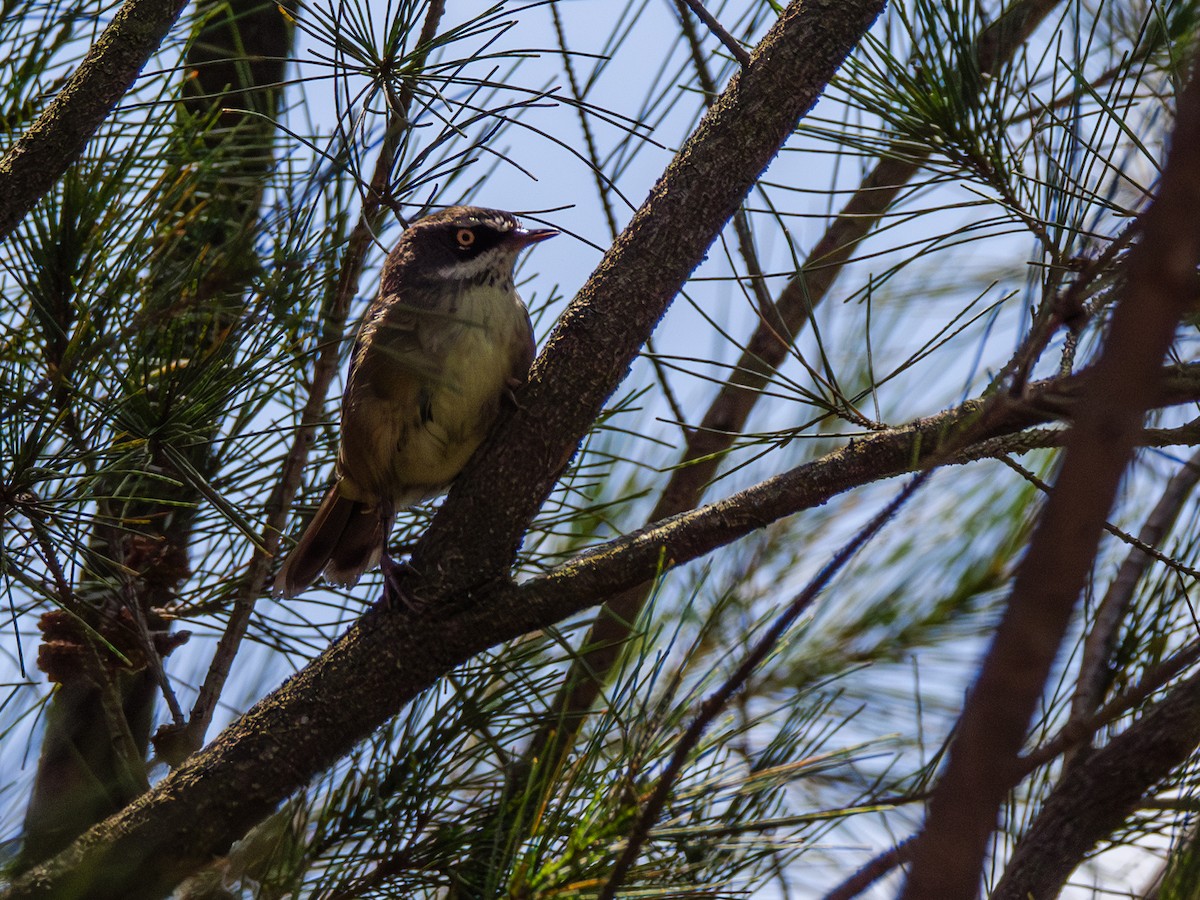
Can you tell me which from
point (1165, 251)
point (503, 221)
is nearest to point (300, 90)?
point (503, 221)

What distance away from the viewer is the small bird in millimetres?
3139

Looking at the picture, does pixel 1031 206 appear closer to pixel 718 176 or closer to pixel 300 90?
pixel 718 176

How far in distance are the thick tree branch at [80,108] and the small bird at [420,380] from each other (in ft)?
2.88

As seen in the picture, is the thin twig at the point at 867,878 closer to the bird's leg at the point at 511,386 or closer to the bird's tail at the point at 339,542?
the bird's leg at the point at 511,386

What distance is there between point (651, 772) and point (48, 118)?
174 centimetres

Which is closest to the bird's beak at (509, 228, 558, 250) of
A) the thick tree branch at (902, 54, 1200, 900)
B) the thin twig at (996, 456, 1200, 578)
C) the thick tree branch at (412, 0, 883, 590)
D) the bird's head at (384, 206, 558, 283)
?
the bird's head at (384, 206, 558, 283)

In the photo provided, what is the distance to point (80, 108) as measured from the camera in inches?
91.2

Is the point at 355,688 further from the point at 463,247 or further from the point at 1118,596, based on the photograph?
the point at 463,247

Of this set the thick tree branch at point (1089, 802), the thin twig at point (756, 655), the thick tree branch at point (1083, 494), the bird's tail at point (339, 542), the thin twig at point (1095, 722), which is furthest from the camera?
the bird's tail at point (339, 542)

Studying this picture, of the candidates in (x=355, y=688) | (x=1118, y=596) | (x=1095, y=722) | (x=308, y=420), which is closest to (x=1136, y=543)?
(x=1118, y=596)

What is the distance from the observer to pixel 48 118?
2.32 m

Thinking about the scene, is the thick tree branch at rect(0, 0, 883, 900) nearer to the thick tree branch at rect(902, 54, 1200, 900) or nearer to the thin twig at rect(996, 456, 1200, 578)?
the thin twig at rect(996, 456, 1200, 578)

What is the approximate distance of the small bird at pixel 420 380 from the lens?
3.14 metres

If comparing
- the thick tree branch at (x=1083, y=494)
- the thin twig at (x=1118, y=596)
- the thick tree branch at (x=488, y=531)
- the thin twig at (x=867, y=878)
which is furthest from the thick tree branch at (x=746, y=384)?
the thick tree branch at (x=1083, y=494)
